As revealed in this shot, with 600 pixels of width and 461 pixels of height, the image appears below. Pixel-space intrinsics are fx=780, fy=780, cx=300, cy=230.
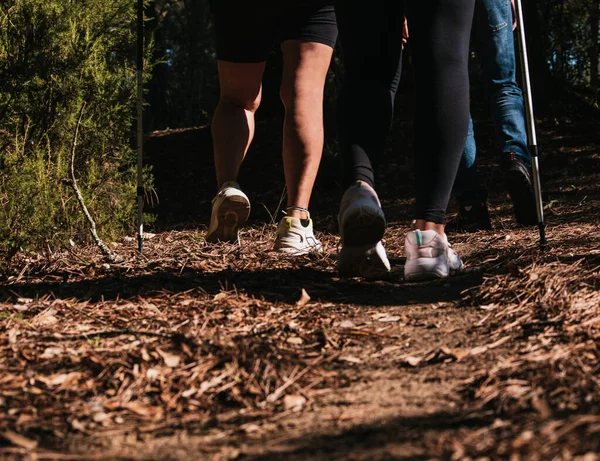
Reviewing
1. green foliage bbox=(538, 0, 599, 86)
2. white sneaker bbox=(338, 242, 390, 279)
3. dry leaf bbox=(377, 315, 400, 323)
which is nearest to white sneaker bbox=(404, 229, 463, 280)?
white sneaker bbox=(338, 242, 390, 279)

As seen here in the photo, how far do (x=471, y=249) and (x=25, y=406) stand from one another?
2611 mm

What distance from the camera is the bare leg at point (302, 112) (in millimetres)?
3539

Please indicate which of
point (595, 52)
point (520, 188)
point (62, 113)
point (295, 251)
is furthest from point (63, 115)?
point (595, 52)

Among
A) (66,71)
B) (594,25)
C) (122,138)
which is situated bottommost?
(122,138)

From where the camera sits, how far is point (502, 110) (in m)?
4.53

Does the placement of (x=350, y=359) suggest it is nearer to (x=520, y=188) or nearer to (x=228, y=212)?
(x=228, y=212)

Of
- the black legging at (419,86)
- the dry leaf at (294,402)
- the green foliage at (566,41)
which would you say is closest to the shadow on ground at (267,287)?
the black legging at (419,86)

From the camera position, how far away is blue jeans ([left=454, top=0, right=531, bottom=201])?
14.5ft

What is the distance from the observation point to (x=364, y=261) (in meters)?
2.84

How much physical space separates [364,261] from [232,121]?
3.73 ft

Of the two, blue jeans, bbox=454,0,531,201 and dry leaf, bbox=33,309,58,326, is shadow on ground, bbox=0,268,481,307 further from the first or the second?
blue jeans, bbox=454,0,531,201

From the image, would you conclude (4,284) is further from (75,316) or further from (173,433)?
(173,433)

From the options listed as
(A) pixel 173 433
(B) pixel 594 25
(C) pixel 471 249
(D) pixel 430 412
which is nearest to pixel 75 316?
(A) pixel 173 433

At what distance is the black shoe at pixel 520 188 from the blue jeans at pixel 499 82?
0.18 m
